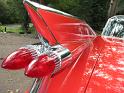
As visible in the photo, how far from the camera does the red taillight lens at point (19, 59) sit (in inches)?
75.4

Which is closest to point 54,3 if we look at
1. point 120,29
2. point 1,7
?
point 120,29

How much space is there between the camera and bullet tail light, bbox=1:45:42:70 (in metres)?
1.92

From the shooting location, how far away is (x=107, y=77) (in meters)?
1.85

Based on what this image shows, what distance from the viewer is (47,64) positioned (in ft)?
5.61

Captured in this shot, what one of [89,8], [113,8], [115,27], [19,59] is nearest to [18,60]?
[19,59]

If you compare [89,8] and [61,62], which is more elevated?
[89,8]

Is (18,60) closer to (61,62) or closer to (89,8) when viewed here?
(61,62)

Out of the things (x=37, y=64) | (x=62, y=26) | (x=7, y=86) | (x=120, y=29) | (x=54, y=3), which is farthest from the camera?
(x=54, y=3)

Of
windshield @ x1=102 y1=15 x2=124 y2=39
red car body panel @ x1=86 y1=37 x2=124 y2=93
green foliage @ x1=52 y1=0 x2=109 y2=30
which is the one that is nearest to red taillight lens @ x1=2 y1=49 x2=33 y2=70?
red car body panel @ x1=86 y1=37 x2=124 y2=93

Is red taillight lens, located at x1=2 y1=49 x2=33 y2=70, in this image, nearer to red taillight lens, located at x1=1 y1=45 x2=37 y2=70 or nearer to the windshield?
red taillight lens, located at x1=1 y1=45 x2=37 y2=70

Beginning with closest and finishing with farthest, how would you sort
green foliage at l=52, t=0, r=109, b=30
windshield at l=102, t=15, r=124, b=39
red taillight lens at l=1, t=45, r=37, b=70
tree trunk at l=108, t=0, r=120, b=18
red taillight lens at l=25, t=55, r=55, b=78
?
red taillight lens at l=25, t=55, r=55, b=78 → red taillight lens at l=1, t=45, r=37, b=70 → windshield at l=102, t=15, r=124, b=39 → tree trunk at l=108, t=0, r=120, b=18 → green foliage at l=52, t=0, r=109, b=30

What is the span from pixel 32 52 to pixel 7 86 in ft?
13.8

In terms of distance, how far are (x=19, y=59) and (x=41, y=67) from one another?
10.6 inches

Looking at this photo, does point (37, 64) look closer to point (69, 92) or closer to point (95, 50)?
point (69, 92)
